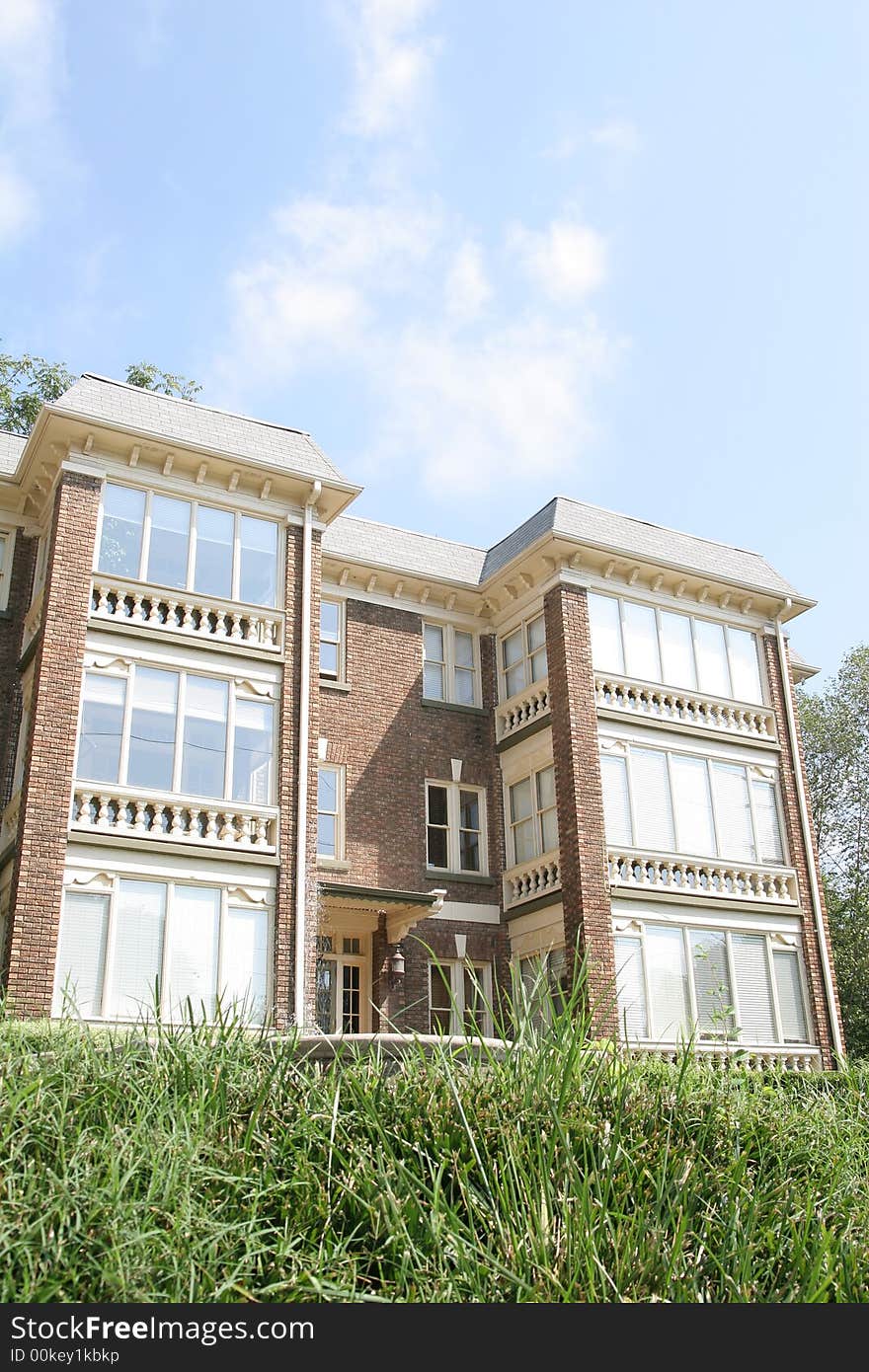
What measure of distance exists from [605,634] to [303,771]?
665cm

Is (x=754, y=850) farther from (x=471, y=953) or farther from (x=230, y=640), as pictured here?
(x=230, y=640)

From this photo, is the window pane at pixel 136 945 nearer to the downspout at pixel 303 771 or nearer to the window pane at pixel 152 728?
the window pane at pixel 152 728

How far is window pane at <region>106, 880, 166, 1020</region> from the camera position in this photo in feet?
53.5

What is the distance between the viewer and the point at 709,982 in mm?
20750

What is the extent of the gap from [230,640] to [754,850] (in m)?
10.2

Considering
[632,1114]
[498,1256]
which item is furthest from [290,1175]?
[632,1114]

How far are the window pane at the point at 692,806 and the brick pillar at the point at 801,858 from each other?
1.93 metres

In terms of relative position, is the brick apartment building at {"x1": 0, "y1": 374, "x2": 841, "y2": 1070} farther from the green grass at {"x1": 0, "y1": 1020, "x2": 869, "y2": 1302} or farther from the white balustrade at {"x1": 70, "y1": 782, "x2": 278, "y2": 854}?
the green grass at {"x1": 0, "y1": 1020, "x2": 869, "y2": 1302}

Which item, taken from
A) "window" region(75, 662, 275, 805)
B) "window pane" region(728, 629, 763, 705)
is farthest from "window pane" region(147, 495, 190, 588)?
"window pane" region(728, 629, 763, 705)

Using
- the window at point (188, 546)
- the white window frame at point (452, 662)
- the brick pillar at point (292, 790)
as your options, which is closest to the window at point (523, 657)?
the white window frame at point (452, 662)

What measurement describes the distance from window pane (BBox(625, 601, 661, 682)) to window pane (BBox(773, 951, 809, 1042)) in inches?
215

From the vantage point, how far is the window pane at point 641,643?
22531 mm

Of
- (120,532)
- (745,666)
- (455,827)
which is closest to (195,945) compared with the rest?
(120,532)

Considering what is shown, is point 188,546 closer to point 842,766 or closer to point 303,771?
point 303,771
